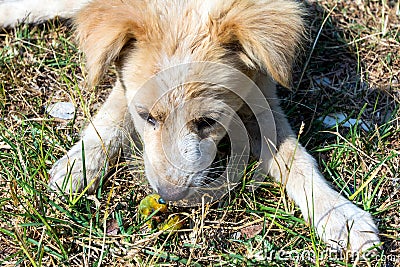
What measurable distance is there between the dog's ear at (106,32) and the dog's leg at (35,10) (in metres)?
1.43

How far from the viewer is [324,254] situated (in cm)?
321

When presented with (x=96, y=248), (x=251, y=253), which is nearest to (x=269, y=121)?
(x=251, y=253)

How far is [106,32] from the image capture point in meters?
3.33

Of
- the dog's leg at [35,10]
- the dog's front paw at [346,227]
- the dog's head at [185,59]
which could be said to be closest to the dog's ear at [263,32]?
the dog's head at [185,59]

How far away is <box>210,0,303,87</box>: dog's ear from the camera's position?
3.21 meters

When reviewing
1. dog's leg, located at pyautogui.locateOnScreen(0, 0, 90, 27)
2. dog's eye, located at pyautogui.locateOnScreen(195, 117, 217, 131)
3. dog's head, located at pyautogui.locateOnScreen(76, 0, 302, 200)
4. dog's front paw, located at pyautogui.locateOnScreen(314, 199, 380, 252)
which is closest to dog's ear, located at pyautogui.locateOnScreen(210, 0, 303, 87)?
dog's head, located at pyautogui.locateOnScreen(76, 0, 302, 200)

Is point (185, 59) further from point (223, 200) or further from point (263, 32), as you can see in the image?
point (223, 200)

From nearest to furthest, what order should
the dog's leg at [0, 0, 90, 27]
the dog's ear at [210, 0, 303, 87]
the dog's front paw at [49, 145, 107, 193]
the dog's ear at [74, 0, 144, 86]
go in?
the dog's ear at [210, 0, 303, 87] → the dog's ear at [74, 0, 144, 86] → the dog's front paw at [49, 145, 107, 193] → the dog's leg at [0, 0, 90, 27]

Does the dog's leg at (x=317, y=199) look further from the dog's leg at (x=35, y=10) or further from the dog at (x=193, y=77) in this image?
the dog's leg at (x=35, y=10)

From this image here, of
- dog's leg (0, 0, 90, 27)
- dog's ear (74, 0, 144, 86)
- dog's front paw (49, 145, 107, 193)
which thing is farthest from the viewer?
dog's leg (0, 0, 90, 27)

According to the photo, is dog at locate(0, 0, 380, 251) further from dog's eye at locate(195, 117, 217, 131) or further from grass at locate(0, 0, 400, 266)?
grass at locate(0, 0, 400, 266)

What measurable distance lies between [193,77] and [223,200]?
81 cm

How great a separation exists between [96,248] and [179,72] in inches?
42.5

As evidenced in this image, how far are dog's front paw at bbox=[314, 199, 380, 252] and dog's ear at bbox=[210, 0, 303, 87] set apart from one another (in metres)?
0.79
